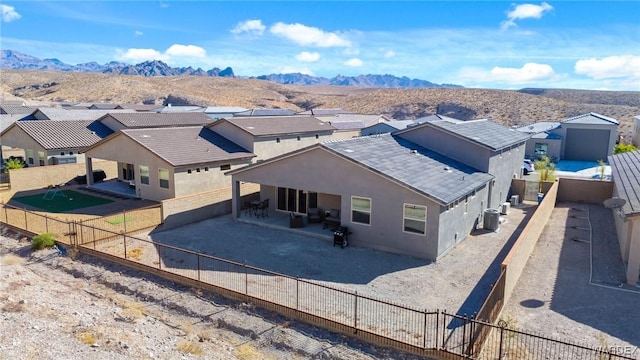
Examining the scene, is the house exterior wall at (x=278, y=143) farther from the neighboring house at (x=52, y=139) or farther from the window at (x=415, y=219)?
the window at (x=415, y=219)

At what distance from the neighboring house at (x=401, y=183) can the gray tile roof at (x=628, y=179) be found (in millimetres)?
5633

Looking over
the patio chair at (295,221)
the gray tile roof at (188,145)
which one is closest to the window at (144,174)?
the gray tile roof at (188,145)

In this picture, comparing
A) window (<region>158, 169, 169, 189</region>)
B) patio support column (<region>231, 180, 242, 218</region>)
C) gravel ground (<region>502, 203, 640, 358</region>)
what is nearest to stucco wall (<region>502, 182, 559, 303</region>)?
gravel ground (<region>502, 203, 640, 358</region>)

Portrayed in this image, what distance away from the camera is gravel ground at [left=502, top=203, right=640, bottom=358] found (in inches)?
507

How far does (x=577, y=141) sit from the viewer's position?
48781 millimetres

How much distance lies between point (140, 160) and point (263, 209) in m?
9.50

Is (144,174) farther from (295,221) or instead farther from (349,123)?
(349,123)

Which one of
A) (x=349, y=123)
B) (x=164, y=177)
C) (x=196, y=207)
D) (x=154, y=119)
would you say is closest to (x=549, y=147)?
(x=349, y=123)

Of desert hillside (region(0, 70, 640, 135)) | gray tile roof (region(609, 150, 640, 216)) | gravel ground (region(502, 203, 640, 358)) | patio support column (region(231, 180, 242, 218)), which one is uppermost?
desert hillside (region(0, 70, 640, 135))

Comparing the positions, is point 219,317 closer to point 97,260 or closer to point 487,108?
point 97,260

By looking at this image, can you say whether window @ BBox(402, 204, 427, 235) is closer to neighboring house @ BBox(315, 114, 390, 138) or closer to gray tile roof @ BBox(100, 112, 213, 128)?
neighboring house @ BBox(315, 114, 390, 138)

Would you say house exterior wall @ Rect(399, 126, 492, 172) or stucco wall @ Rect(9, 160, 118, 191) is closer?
house exterior wall @ Rect(399, 126, 492, 172)

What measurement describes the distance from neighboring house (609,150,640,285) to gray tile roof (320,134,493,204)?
18.7ft

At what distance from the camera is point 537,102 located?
3733 inches
